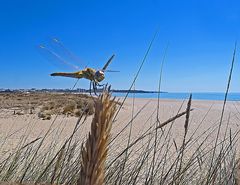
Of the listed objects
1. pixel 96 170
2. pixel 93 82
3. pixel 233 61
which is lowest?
pixel 96 170

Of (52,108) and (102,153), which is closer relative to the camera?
(102,153)

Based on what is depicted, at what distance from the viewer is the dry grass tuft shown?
15.3 inches

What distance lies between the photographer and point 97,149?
40 cm

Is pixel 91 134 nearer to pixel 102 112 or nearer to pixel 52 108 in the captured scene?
pixel 102 112

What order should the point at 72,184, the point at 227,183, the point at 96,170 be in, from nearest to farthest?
the point at 96,170
the point at 72,184
the point at 227,183

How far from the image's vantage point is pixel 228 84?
1479 millimetres

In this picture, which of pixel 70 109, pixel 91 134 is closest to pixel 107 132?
pixel 91 134

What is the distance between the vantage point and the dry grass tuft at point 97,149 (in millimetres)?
388

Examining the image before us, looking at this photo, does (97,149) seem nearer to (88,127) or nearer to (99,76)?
(99,76)

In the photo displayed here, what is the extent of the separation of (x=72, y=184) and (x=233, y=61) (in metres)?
1.16

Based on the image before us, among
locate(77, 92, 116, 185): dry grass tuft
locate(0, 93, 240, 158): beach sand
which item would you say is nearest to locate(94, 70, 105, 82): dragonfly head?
locate(0, 93, 240, 158): beach sand

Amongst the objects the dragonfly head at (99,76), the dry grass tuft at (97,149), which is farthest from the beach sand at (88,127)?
the dry grass tuft at (97,149)

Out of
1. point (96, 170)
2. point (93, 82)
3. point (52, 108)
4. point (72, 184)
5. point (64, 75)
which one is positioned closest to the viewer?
point (96, 170)

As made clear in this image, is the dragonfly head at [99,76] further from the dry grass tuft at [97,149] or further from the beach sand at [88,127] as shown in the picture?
the dry grass tuft at [97,149]
